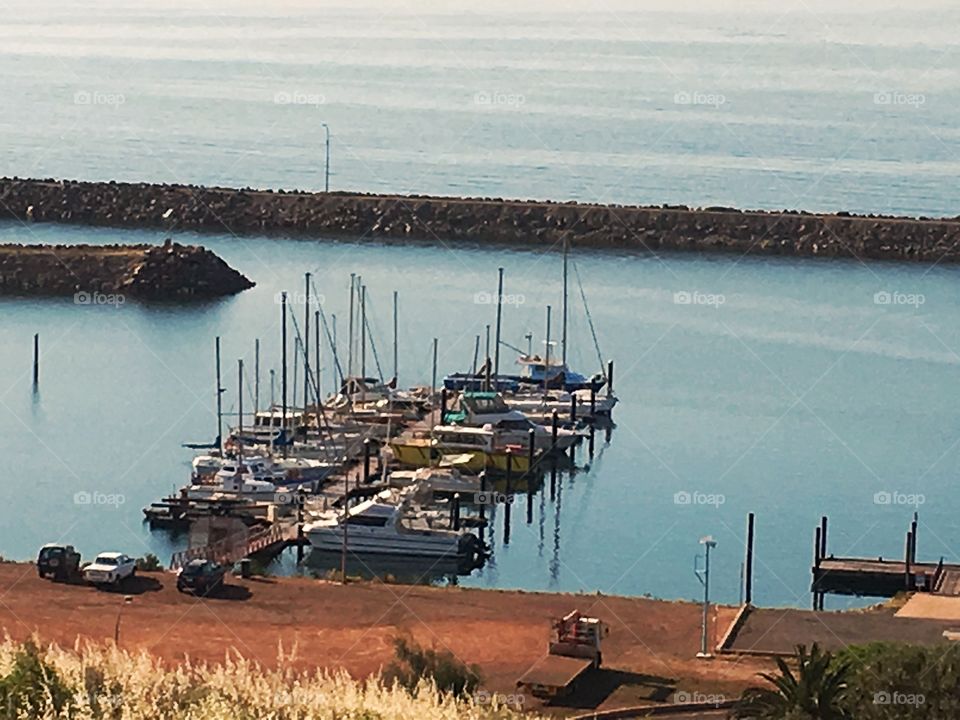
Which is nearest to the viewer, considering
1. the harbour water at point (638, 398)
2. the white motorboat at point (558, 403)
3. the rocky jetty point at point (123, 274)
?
the harbour water at point (638, 398)

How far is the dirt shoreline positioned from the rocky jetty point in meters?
36.1

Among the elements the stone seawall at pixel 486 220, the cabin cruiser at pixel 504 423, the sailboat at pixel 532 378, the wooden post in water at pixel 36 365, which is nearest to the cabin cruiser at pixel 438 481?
the cabin cruiser at pixel 504 423

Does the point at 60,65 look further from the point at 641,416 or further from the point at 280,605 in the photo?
the point at 280,605

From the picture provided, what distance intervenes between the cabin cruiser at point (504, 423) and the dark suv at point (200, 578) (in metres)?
15.1

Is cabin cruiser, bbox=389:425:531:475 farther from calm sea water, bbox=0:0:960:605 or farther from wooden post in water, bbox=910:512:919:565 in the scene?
wooden post in water, bbox=910:512:919:565

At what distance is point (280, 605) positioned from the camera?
28.9 metres

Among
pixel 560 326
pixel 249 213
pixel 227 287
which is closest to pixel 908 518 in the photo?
pixel 560 326

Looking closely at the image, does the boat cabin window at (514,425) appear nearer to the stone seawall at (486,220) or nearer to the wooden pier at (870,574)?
the wooden pier at (870,574)

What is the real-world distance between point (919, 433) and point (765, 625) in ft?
71.3

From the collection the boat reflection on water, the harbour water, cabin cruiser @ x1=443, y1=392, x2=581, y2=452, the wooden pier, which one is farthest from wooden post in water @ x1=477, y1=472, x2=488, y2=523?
the wooden pier

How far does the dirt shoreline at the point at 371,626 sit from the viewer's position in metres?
25.4

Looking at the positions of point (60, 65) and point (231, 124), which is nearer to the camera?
point (231, 124)

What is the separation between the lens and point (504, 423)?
45.1m

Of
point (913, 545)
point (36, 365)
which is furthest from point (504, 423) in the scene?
point (36, 365)
